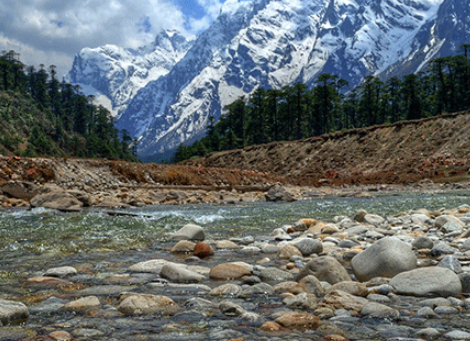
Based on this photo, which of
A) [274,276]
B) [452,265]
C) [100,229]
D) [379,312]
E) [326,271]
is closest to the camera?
[379,312]

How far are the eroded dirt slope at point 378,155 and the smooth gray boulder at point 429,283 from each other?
35.2 meters

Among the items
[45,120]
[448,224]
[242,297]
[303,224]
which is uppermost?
[45,120]

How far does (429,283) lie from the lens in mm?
5395

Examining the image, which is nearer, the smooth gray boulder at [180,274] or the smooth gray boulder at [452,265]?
the smooth gray boulder at [452,265]

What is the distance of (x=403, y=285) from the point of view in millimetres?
5516

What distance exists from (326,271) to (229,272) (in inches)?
61.0

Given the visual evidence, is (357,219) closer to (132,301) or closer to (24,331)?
(132,301)

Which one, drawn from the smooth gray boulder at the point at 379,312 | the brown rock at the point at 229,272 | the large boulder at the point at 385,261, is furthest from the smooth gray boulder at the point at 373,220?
the smooth gray boulder at the point at 379,312

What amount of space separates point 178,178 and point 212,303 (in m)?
31.4

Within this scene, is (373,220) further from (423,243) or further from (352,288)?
(352,288)

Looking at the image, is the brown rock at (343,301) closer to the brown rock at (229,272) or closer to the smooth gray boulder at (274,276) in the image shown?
the smooth gray boulder at (274,276)

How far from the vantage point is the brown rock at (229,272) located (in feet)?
21.5

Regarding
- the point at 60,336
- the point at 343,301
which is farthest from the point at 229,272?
the point at 60,336

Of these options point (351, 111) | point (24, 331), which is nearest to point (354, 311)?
point (24, 331)
